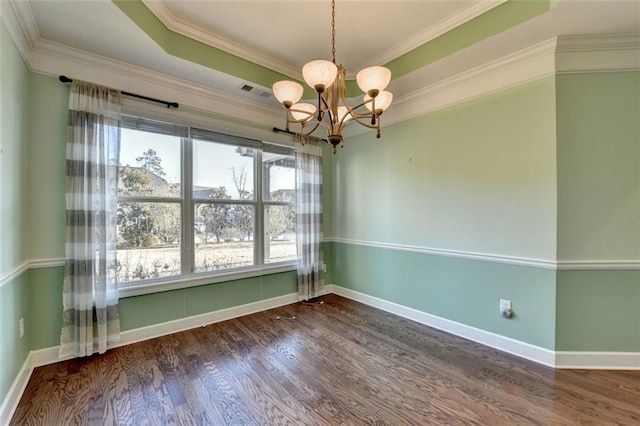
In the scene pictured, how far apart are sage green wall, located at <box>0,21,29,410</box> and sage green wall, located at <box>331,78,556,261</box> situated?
11.0ft

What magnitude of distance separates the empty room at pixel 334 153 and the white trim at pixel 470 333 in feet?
0.07

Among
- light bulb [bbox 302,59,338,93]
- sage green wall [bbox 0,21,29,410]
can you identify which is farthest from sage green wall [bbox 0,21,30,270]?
light bulb [bbox 302,59,338,93]

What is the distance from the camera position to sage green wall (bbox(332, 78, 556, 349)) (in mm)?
2305

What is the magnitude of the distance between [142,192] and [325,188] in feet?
7.97

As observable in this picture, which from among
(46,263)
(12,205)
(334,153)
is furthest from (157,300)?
(334,153)

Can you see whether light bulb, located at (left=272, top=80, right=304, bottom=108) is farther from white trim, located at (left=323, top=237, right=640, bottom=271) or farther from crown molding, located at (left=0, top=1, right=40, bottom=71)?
white trim, located at (left=323, top=237, right=640, bottom=271)

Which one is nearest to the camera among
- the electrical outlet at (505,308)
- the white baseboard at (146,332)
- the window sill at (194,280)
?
the white baseboard at (146,332)

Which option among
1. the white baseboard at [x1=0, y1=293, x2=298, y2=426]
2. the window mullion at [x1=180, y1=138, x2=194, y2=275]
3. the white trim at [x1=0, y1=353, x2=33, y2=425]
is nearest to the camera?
the white trim at [x1=0, y1=353, x2=33, y2=425]

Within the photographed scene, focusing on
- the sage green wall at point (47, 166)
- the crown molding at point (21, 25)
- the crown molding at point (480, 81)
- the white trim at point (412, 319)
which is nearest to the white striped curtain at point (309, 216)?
the white trim at point (412, 319)

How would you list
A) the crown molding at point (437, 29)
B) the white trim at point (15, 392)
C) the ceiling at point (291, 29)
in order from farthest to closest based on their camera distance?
the crown molding at point (437, 29) → the ceiling at point (291, 29) → the white trim at point (15, 392)

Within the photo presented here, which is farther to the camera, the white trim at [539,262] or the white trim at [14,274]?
the white trim at [539,262]

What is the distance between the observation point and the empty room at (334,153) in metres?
1.85

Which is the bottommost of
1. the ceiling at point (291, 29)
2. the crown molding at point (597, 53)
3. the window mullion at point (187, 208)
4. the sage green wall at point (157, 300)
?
the sage green wall at point (157, 300)

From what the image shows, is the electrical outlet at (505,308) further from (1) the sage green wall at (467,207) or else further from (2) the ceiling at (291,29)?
(2) the ceiling at (291,29)
